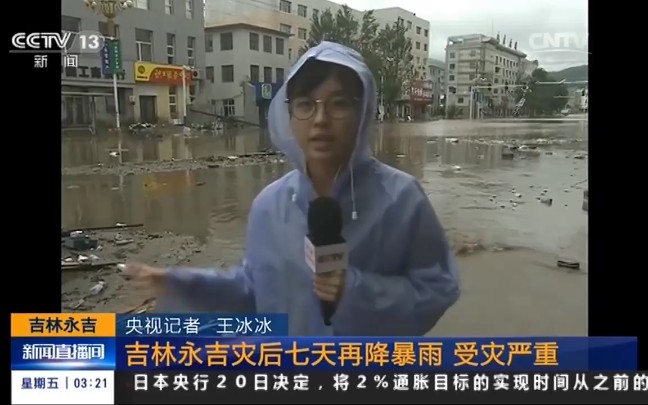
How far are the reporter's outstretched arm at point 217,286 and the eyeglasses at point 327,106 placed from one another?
0.38 meters

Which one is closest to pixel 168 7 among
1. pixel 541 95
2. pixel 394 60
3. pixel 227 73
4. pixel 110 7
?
pixel 110 7

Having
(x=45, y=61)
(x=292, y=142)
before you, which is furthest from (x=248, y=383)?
(x=45, y=61)

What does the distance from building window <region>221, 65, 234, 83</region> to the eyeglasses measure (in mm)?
320

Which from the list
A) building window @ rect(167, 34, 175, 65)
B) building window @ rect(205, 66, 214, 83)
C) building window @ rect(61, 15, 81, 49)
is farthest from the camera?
building window @ rect(205, 66, 214, 83)

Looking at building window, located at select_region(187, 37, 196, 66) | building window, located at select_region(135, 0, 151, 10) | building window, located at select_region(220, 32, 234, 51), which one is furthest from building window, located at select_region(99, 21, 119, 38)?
building window, located at select_region(220, 32, 234, 51)

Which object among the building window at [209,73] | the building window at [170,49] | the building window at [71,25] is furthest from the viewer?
the building window at [209,73]

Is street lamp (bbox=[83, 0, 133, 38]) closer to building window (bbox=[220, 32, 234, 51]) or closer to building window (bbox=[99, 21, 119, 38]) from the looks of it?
building window (bbox=[99, 21, 119, 38])

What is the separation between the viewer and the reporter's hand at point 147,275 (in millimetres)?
1831

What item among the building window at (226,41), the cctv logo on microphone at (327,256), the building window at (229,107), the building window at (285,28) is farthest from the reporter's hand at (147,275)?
the building window at (285,28)

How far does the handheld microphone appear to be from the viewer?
5.95 ft

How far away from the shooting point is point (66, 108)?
1813mm

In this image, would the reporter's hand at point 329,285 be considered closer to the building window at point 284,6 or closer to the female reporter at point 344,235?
the female reporter at point 344,235

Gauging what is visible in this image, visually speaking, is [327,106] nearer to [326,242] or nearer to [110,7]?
[326,242]

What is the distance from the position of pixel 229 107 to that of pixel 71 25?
0.61 m
